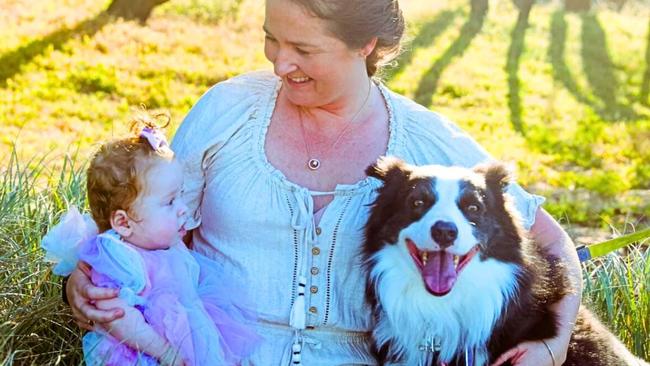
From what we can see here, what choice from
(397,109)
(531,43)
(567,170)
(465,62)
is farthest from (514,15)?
(397,109)

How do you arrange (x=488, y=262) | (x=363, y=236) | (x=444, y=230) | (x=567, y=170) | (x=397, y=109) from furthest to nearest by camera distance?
(x=567, y=170), (x=397, y=109), (x=363, y=236), (x=488, y=262), (x=444, y=230)

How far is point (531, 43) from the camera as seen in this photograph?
14539mm

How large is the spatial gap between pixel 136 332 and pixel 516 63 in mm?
11032

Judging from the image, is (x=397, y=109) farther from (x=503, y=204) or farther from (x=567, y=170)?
(x=567, y=170)

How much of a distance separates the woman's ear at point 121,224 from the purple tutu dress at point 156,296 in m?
0.02

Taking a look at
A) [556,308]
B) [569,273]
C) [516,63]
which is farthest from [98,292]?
[516,63]

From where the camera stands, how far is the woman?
11.2ft

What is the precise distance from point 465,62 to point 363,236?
1020 centimetres

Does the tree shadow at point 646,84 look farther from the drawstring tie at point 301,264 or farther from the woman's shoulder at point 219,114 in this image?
the drawstring tie at point 301,264

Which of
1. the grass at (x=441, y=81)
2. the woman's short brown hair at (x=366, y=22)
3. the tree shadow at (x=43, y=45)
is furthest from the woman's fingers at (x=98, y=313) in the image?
the tree shadow at (x=43, y=45)

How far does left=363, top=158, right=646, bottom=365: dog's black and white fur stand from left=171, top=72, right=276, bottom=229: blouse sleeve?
599 mm

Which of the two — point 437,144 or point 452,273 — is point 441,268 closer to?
point 452,273

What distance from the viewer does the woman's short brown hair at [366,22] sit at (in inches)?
133

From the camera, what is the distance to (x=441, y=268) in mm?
3043
